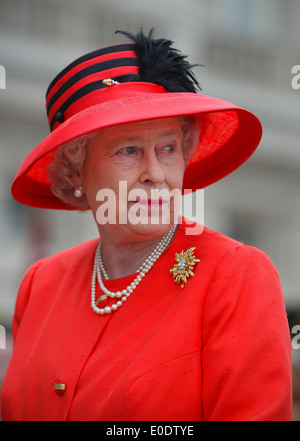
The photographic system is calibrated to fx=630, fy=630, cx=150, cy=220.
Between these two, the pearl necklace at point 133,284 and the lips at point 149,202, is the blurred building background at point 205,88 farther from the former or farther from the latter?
the lips at point 149,202

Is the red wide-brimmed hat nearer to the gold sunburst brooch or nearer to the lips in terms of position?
Result: the lips

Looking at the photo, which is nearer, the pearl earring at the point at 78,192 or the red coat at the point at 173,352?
the red coat at the point at 173,352

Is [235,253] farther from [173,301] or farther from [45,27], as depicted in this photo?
[45,27]

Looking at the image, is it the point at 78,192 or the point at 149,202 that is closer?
the point at 149,202

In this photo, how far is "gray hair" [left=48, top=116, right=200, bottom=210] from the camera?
2180 millimetres

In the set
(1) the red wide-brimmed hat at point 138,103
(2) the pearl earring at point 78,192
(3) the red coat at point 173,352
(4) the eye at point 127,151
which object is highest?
(1) the red wide-brimmed hat at point 138,103

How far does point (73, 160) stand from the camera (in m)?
2.25

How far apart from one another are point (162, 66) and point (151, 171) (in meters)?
0.38

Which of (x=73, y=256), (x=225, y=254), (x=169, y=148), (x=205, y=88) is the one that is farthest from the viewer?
(x=205, y=88)

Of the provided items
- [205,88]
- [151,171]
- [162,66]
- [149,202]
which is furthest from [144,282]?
[205,88]

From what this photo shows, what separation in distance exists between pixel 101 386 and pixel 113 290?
37 cm

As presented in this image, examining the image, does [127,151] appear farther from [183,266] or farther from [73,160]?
[183,266]

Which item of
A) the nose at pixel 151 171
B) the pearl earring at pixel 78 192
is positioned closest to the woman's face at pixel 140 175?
the nose at pixel 151 171

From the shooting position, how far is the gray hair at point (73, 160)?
2.18 metres
